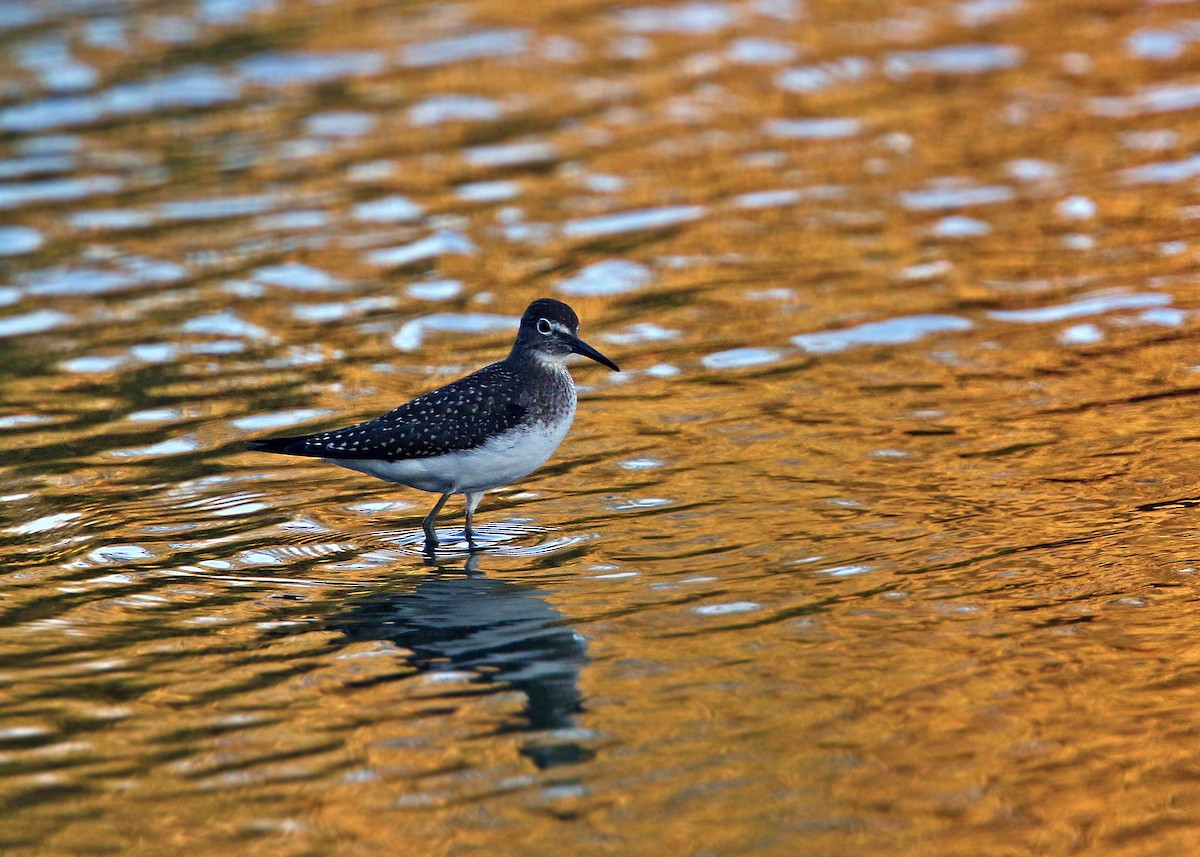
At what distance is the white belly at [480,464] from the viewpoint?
9906 mm

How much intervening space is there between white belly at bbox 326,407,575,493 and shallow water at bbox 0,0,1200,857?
437 millimetres

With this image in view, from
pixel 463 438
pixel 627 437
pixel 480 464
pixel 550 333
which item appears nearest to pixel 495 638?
pixel 480 464

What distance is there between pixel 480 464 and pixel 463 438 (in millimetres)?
189

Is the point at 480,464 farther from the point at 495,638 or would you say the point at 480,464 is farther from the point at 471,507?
the point at 495,638

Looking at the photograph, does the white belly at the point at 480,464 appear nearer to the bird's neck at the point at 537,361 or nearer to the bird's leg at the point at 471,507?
the bird's leg at the point at 471,507

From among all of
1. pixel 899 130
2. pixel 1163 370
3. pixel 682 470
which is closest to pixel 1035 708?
pixel 682 470

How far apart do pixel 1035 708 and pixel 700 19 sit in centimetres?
1696

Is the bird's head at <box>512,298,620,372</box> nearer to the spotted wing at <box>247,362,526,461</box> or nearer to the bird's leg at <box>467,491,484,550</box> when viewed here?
the spotted wing at <box>247,362,526,461</box>

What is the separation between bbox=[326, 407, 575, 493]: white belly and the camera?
9.91 metres

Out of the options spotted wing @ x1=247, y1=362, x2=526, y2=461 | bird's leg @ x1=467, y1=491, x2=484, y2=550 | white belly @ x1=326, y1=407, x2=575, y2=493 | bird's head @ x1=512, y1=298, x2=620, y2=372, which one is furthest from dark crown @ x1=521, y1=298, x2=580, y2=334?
bird's leg @ x1=467, y1=491, x2=484, y2=550

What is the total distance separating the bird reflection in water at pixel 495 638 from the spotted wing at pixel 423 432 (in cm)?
77

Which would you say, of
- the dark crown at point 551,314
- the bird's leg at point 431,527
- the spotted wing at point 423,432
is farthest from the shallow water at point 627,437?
the dark crown at point 551,314

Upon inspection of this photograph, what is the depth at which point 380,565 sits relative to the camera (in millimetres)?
9875

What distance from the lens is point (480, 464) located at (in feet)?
32.5
